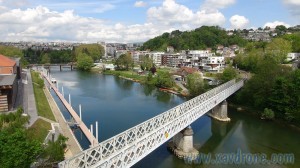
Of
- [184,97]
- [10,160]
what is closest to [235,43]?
[184,97]

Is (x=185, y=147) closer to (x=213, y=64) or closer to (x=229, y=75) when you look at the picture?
(x=229, y=75)

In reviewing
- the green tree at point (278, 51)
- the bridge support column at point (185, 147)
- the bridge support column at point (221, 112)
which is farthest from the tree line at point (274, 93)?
the green tree at point (278, 51)

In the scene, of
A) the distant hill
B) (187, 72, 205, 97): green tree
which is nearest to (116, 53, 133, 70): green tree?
the distant hill

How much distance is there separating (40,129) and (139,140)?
9.74m

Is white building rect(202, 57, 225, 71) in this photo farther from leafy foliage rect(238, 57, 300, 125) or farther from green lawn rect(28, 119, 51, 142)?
green lawn rect(28, 119, 51, 142)

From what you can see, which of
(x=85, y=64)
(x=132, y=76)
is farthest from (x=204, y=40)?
(x=132, y=76)

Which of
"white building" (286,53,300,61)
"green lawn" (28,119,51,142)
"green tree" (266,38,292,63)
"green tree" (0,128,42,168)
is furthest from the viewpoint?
"white building" (286,53,300,61)

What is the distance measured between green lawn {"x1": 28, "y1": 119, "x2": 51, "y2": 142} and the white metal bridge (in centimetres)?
473

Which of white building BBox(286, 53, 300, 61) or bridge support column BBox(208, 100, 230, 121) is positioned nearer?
bridge support column BBox(208, 100, 230, 121)

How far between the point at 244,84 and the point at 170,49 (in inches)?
3198

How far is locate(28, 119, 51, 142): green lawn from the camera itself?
19553mm

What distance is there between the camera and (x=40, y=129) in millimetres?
21359

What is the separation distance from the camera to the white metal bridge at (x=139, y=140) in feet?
43.4

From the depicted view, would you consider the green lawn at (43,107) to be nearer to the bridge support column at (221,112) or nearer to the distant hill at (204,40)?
the bridge support column at (221,112)
